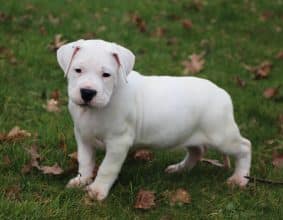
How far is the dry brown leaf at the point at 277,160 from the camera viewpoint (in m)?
5.05

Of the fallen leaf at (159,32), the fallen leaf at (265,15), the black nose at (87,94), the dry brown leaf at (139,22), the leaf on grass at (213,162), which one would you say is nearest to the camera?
the black nose at (87,94)

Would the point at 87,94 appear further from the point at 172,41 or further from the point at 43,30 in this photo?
the point at 172,41

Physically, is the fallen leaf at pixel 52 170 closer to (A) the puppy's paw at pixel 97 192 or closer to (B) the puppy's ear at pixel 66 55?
(A) the puppy's paw at pixel 97 192

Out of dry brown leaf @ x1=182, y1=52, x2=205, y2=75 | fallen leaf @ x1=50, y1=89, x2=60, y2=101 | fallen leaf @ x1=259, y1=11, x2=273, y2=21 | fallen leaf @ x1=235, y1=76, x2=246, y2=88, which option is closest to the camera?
Answer: fallen leaf @ x1=50, y1=89, x2=60, y2=101

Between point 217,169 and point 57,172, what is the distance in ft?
4.05

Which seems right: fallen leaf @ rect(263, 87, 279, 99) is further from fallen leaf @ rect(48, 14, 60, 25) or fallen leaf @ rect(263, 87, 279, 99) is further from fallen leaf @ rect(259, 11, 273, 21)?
fallen leaf @ rect(259, 11, 273, 21)

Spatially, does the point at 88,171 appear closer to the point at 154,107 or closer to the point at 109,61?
the point at 154,107

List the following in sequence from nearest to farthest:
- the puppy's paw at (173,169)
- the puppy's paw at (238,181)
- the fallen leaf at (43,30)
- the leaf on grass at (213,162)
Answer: the puppy's paw at (238,181) < the puppy's paw at (173,169) < the leaf on grass at (213,162) < the fallen leaf at (43,30)

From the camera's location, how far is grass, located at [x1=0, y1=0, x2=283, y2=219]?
4.14 meters

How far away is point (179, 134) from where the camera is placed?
436 centimetres

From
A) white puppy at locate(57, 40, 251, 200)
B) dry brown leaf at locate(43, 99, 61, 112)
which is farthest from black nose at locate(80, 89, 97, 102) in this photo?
dry brown leaf at locate(43, 99, 61, 112)

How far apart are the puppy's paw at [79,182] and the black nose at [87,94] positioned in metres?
0.75

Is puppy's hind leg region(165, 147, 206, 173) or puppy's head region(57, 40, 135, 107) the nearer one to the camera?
puppy's head region(57, 40, 135, 107)


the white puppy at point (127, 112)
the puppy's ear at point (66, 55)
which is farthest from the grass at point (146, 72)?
the puppy's ear at point (66, 55)
